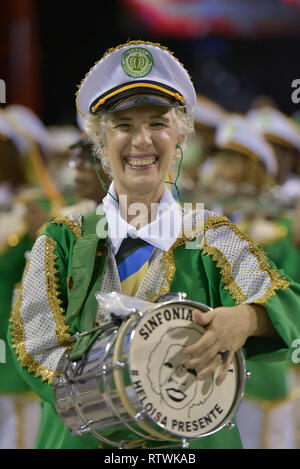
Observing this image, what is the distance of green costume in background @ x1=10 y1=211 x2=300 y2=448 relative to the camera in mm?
2186

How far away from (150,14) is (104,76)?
31.4 ft

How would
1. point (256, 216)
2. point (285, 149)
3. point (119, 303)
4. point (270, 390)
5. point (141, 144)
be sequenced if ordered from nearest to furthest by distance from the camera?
point (119, 303), point (141, 144), point (270, 390), point (256, 216), point (285, 149)

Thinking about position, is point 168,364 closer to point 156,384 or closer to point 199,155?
point 156,384

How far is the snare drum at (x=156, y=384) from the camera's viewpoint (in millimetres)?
1950

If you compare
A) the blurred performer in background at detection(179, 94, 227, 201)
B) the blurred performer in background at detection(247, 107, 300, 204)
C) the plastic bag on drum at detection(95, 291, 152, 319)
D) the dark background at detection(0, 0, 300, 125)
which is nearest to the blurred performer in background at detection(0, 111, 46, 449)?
the blurred performer in background at detection(179, 94, 227, 201)

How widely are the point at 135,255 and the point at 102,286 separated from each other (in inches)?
5.4

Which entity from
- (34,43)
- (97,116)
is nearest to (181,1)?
(34,43)

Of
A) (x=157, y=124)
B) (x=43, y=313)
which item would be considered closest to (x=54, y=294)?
(x=43, y=313)

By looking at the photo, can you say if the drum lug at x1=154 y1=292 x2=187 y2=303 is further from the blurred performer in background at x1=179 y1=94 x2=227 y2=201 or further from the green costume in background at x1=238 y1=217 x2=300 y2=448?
the blurred performer in background at x1=179 y1=94 x2=227 y2=201

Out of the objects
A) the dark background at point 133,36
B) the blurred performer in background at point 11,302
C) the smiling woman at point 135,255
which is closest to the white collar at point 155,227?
the smiling woman at point 135,255

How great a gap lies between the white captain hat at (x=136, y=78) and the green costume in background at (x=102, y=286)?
351mm

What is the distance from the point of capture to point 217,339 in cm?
199

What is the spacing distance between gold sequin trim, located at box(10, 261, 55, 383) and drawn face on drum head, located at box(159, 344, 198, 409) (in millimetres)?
347

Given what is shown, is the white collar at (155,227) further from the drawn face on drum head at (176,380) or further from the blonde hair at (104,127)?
the drawn face on drum head at (176,380)
